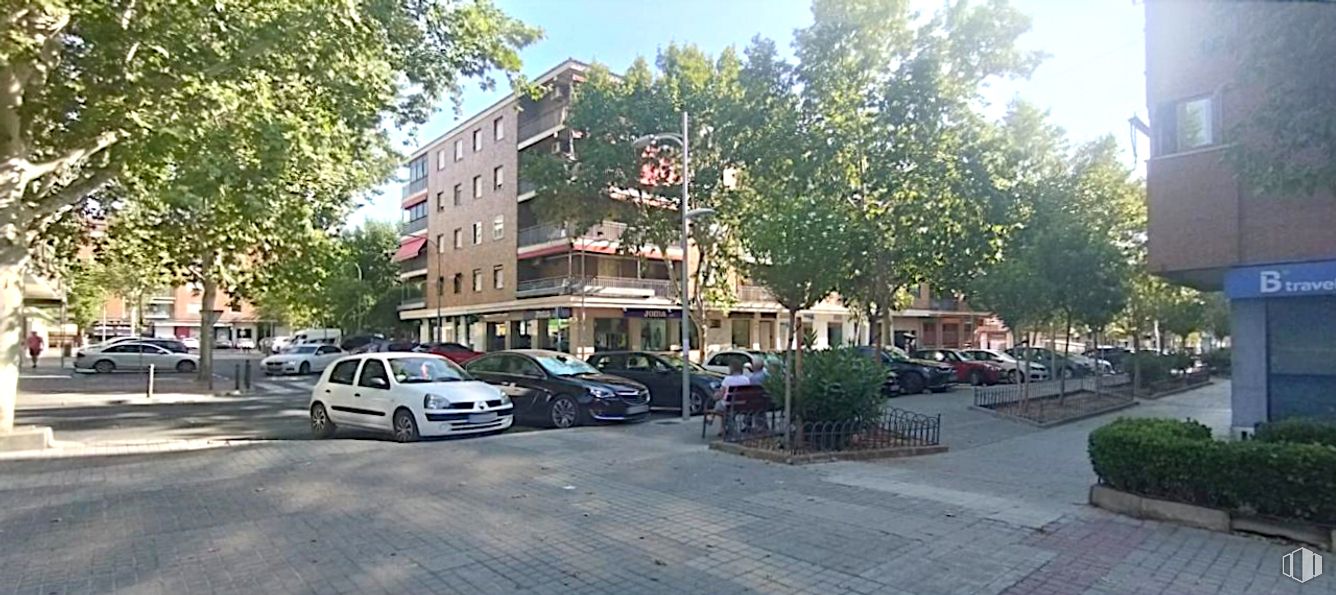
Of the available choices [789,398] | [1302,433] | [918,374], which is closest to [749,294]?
[918,374]

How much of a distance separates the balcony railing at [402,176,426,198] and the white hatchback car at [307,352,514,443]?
4296cm

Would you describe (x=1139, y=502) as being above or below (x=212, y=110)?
below

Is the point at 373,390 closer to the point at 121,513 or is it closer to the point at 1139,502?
the point at 121,513

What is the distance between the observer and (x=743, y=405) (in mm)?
11555

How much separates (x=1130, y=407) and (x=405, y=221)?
162 ft

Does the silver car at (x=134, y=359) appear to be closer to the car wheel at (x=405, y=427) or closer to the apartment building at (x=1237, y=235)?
the car wheel at (x=405, y=427)

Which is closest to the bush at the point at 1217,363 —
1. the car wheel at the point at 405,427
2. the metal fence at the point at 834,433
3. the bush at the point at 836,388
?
the metal fence at the point at 834,433

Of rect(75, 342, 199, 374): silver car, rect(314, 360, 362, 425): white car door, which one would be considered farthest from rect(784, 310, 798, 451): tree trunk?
rect(75, 342, 199, 374): silver car

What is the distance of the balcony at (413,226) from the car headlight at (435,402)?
43.9 meters

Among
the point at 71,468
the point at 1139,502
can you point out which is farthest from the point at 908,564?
the point at 71,468

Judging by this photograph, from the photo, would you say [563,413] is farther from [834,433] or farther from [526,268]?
[526,268]

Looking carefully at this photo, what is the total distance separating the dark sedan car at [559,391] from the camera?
13.9 m

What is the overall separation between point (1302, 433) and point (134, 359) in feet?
121

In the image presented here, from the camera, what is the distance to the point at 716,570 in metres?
5.17
